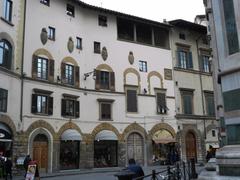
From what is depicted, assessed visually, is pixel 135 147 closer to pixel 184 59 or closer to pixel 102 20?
pixel 184 59

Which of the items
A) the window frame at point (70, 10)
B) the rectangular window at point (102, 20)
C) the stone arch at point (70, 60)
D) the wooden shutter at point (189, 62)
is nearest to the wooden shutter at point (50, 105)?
the stone arch at point (70, 60)

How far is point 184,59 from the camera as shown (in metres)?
38.5

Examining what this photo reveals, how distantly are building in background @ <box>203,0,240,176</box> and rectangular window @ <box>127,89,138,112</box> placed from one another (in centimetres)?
2492

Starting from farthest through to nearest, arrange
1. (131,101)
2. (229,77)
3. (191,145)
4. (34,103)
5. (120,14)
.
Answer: (191,145) < (120,14) < (131,101) < (34,103) < (229,77)

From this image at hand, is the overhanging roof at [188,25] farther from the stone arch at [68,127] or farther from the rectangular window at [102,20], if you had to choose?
the stone arch at [68,127]

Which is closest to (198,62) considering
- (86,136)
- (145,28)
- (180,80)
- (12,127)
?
(180,80)

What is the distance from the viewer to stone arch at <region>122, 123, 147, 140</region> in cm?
3269

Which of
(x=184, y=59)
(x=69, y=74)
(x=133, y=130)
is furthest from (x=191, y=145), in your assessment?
(x=69, y=74)

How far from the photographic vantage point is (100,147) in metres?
31.4

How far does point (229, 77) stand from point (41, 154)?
70.5 feet

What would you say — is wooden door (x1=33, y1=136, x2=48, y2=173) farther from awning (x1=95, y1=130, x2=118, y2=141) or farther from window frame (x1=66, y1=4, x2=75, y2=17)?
window frame (x1=66, y1=4, x2=75, y2=17)

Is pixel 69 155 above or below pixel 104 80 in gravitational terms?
below

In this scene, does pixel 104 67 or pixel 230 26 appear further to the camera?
pixel 104 67

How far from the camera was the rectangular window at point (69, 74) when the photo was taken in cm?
2983
